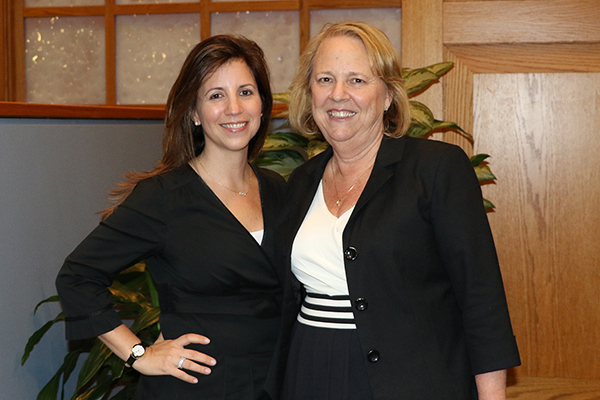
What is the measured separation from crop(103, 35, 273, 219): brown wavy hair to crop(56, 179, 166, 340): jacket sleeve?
0.42ft

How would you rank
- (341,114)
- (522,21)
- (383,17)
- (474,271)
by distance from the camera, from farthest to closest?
(383,17)
(522,21)
(341,114)
(474,271)

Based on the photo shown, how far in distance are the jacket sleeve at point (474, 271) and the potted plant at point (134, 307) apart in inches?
24.7

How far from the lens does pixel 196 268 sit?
5.05 feet

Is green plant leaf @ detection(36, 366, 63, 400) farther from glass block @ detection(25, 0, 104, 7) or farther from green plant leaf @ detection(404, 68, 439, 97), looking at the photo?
glass block @ detection(25, 0, 104, 7)

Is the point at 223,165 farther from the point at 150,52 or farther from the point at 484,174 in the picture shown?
the point at 150,52

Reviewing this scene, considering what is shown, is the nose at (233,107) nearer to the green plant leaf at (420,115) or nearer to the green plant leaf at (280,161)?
the green plant leaf at (280,161)

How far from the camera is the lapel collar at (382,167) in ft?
4.70

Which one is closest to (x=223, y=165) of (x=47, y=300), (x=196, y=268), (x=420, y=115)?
(x=196, y=268)

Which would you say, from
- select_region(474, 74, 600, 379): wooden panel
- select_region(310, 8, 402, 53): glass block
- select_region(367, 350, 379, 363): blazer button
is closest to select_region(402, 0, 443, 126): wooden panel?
select_region(474, 74, 600, 379): wooden panel

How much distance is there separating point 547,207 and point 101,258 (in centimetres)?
223

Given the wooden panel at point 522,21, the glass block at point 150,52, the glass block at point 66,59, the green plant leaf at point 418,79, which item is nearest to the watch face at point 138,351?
the green plant leaf at point 418,79

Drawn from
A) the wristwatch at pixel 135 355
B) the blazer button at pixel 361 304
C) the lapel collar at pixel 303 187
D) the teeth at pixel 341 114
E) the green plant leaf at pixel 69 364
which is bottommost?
the green plant leaf at pixel 69 364

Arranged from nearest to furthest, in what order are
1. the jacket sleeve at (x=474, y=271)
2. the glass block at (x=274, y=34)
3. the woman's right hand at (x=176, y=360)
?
the jacket sleeve at (x=474, y=271)
the woman's right hand at (x=176, y=360)
the glass block at (x=274, y=34)

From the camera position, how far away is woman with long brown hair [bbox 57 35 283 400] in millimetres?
1523
